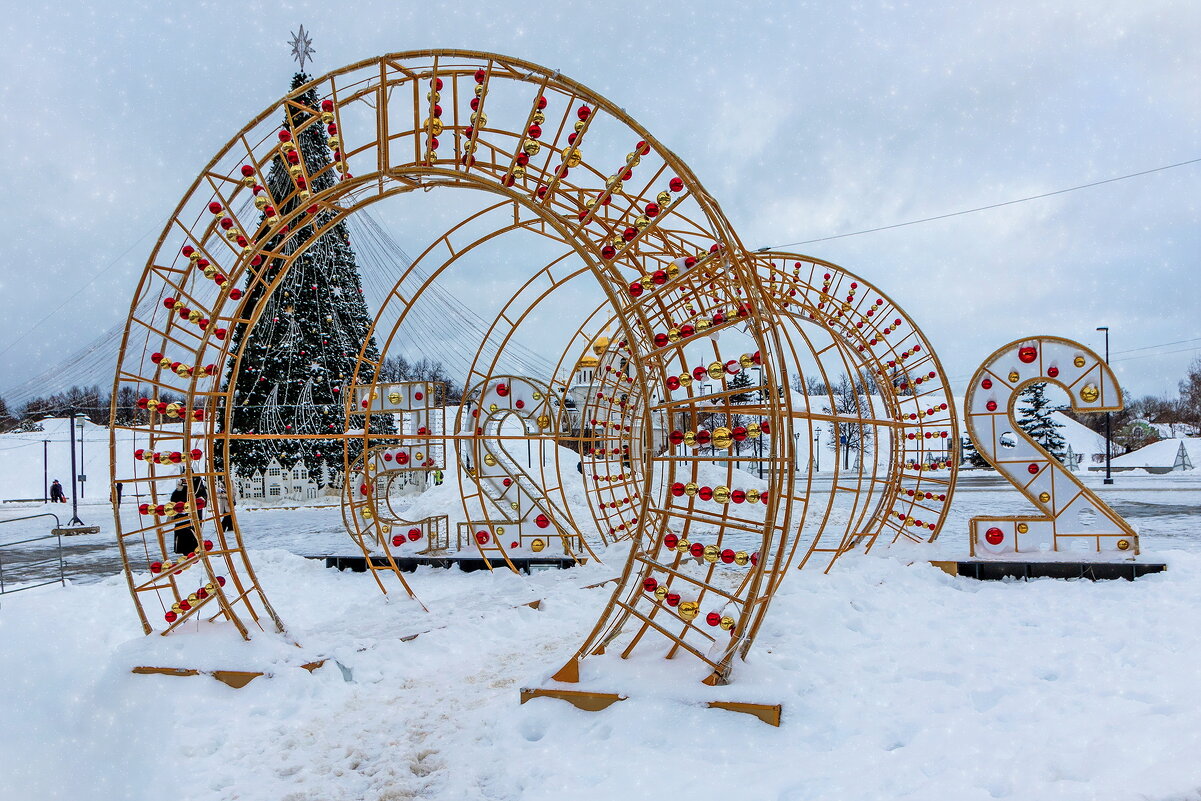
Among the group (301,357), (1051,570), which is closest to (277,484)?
(301,357)

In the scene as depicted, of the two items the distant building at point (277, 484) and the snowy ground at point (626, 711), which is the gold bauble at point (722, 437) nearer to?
the snowy ground at point (626, 711)

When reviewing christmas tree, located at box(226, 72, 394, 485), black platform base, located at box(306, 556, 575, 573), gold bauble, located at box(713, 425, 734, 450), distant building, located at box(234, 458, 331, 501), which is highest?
christmas tree, located at box(226, 72, 394, 485)

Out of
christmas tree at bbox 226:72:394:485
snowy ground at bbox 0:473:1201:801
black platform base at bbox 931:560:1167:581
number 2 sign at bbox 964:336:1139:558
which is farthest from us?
christmas tree at bbox 226:72:394:485

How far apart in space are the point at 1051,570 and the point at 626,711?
665 cm

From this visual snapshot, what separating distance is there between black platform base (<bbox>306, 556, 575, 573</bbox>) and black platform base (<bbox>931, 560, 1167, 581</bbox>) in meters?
4.67

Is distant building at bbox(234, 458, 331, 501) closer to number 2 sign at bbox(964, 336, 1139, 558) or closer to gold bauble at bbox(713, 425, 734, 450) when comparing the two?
number 2 sign at bbox(964, 336, 1139, 558)

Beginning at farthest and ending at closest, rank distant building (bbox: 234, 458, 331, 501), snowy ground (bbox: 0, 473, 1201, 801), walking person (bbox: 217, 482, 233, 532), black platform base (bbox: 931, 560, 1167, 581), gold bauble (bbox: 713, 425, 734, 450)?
distant building (bbox: 234, 458, 331, 501) < black platform base (bbox: 931, 560, 1167, 581) < walking person (bbox: 217, 482, 233, 532) < gold bauble (bbox: 713, 425, 734, 450) < snowy ground (bbox: 0, 473, 1201, 801)

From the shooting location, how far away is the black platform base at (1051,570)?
849 centimetres

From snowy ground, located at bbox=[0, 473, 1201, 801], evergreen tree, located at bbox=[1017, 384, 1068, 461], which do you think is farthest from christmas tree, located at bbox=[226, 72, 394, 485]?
evergreen tree, located at bbox=[1017, 384, 1068, 461]

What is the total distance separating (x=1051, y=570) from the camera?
8789 millimetres

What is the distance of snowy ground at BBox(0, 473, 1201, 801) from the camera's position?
3.87 metres

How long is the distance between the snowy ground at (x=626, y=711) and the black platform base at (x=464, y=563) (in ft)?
8.06

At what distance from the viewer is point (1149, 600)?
7359 mm

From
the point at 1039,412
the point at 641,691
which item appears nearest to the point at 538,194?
the point at 641,691
